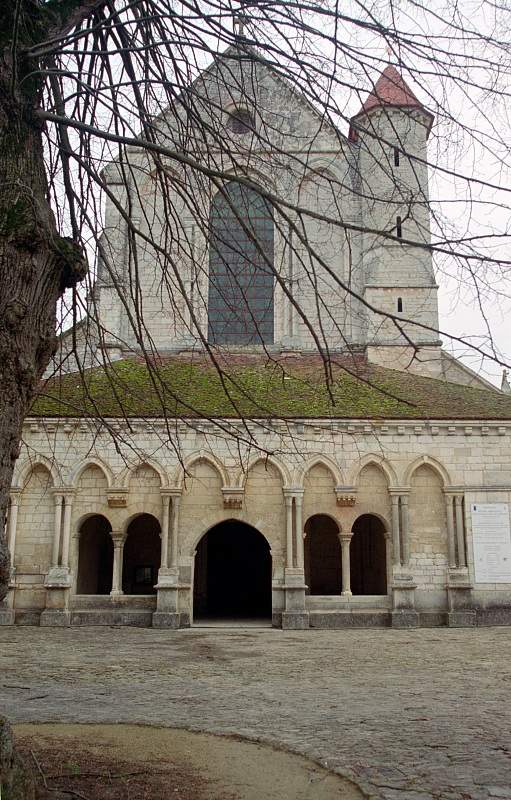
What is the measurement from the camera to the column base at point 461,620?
1464 cm

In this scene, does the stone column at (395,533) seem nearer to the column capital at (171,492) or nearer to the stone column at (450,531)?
the stone column at (450,531)

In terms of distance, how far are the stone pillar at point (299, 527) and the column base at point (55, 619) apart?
473 cm

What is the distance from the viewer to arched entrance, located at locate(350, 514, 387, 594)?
59.0 feet

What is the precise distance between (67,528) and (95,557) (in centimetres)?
290

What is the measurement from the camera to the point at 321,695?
22.7 feet

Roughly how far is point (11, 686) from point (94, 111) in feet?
17.8

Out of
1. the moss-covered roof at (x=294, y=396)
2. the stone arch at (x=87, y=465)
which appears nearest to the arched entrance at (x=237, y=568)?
the moss-covered roof at (x=294, y=396)

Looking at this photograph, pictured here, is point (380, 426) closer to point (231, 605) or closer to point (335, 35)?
point (231, 605)

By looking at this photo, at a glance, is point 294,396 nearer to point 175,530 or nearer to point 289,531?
point 289,531

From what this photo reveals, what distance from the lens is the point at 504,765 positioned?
445cm

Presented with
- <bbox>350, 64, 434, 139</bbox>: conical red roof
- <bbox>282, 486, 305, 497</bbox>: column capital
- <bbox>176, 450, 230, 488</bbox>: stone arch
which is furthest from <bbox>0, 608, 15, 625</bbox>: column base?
<bbox>350, 64, 434, 139</bbox>: conical red roof

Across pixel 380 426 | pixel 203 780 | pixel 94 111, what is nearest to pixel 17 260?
pixel 94 111

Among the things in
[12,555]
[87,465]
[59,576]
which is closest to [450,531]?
[87,465]

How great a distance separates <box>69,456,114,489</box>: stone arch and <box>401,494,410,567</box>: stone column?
20.2 feet
